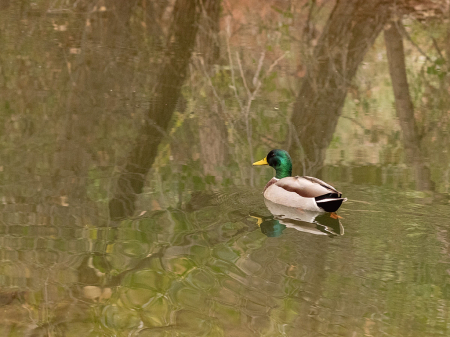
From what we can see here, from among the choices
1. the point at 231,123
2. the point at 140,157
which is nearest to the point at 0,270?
the point at 140,157

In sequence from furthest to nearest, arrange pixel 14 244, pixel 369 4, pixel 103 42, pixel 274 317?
pixel 369 4 → pixel 103 42 → pixel 14 244 → pixel 274 317

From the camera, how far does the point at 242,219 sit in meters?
6.62

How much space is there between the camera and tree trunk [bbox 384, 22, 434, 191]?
8188 millimetres

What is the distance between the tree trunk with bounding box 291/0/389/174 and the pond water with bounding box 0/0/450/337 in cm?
14

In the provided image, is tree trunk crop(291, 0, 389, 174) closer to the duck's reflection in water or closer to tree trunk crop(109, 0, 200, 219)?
the duck's reflection in water

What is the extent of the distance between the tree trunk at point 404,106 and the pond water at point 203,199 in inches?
2.5

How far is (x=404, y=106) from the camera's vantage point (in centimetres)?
1107

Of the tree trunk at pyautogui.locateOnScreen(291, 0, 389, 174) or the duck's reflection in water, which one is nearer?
the duck's reflection in water

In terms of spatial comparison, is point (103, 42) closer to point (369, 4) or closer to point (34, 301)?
point (369, 4)

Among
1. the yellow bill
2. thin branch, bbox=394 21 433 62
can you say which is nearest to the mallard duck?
the yellow bill

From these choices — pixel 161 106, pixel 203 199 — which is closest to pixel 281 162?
pixel 203 199

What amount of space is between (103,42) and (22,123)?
17.6 feet

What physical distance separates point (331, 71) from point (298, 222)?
6637mm

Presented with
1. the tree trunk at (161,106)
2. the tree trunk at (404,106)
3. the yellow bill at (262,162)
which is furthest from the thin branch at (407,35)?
the yellow bill at (262,162)
